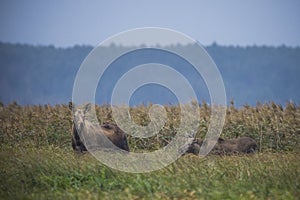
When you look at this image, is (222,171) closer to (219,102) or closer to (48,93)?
(219,102)

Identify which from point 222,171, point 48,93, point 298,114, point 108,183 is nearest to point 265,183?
point 222,171

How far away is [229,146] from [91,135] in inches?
147

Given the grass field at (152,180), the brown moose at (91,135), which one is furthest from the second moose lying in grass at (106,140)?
the grass field at (152,180)

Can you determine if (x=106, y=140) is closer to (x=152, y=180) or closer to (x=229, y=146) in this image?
(x=229, y=146)

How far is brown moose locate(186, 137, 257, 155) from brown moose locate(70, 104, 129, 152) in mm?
1937

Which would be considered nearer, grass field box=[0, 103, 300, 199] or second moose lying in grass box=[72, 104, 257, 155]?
grass field box=[0, 103, 300, 199]

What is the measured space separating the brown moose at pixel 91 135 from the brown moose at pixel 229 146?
194 centimetres

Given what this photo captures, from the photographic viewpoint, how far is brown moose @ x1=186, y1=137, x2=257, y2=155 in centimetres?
2002

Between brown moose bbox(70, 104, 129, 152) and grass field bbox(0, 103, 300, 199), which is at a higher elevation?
brown moose bbox(70, 104, 129, 152)

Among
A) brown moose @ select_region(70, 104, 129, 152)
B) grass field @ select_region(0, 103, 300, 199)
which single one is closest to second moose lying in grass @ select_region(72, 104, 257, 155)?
brown moose @ select_region(70, 104, 129, 152)

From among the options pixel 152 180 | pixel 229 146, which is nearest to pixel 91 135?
pixel 229 146

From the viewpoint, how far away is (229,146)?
67.0ft

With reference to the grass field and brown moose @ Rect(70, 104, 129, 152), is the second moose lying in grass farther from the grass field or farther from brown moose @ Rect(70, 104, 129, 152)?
the grass field

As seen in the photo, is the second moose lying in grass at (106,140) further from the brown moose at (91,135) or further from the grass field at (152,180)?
the grass field at (152,180)
